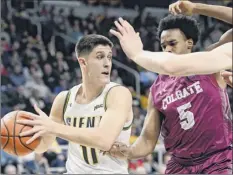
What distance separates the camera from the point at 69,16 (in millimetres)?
16141

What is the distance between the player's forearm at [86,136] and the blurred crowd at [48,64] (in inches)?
178

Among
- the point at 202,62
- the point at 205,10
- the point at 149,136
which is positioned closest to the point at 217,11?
the point at 205,10

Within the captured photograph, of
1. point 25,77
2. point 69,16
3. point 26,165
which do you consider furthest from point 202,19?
point 26,165

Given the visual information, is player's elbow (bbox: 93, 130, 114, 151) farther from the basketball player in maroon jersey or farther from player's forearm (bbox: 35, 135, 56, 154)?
player's forearm (bbox: 35, 135, 56, 154)

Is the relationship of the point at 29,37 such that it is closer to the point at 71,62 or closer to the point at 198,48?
the point at 71,62

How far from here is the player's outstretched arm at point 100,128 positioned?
12.1 ft

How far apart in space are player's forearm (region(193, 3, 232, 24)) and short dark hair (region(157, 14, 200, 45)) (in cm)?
106

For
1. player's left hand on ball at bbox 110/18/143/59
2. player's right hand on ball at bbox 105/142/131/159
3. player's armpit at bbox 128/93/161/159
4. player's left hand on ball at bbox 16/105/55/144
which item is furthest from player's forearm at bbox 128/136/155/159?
player's left hand on ball at bbox 110/18/143/59

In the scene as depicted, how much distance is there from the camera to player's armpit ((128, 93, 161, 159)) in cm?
441

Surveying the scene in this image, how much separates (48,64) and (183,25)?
8.50m

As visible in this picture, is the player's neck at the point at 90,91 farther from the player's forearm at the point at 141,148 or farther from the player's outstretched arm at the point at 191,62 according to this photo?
the player's outstretched arm at the point at 191,62

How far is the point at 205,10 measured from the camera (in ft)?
10.5

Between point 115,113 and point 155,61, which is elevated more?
point 155,61

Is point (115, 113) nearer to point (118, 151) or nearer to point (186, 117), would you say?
point (118, 151)
